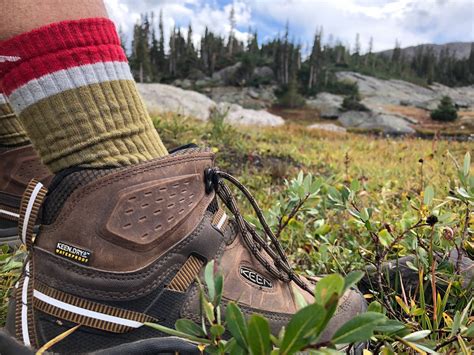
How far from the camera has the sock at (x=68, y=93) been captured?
1069 mm

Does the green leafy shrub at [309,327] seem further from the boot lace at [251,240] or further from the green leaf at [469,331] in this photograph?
the boot lace at [251,240]

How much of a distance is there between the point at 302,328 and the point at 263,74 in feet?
200

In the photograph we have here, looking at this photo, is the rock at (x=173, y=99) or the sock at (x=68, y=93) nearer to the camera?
the sock at (x=68, y=93)

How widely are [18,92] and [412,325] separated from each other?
1185 millimetres

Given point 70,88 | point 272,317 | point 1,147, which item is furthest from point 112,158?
point 1,147

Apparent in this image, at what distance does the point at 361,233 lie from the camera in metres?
2.06

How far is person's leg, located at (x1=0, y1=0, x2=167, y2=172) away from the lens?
1.07m

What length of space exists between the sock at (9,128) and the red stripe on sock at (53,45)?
109cm

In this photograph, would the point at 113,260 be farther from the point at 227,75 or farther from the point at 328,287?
the point at 227,75

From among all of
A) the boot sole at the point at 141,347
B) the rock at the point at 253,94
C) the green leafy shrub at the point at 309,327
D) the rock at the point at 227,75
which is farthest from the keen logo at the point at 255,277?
the rock at the point at 227,75

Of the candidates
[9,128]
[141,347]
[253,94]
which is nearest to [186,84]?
[253,94]

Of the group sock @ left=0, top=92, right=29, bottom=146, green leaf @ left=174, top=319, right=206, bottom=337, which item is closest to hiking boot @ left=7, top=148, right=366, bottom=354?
green leaf @ left=174, top=319, right=206, bottom=337

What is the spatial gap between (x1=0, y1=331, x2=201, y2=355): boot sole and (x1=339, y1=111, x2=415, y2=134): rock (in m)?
31.3

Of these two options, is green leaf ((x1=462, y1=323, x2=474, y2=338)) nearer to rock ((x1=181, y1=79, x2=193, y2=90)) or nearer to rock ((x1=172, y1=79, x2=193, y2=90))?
rock ((x1=181, y1=79, x2=193, y2=90))
